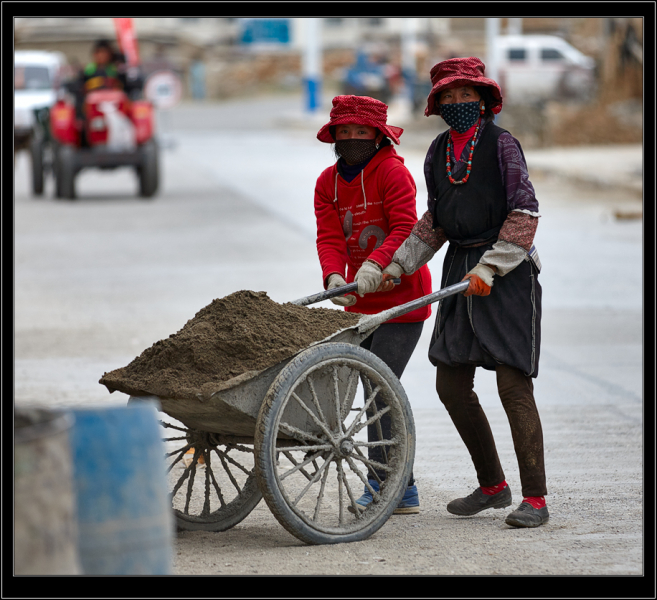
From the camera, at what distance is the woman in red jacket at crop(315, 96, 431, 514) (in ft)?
15.4

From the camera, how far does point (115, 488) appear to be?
2957 millimetres

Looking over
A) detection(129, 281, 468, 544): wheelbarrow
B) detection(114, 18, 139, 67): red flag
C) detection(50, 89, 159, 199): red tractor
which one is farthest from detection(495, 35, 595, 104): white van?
detection(129, 281, 468, 544): wheelbarrow

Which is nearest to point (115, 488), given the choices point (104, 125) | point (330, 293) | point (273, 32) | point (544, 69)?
point (330, 293)

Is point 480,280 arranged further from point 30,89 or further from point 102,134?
point 30,89

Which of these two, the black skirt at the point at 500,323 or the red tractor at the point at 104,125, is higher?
the red tractor at the point at 104,125

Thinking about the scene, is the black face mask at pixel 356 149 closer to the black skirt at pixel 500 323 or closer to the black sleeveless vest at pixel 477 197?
the black sleeveless vest at pixel 477 197

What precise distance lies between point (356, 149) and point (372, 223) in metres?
0.32

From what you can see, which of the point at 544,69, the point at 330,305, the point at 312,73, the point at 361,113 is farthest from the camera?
the point at 312,73

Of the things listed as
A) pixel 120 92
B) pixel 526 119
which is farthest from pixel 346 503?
pixel 526 119

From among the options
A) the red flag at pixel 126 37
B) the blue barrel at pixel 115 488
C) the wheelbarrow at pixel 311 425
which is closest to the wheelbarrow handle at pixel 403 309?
the wheelbarrow at pixel 311 425

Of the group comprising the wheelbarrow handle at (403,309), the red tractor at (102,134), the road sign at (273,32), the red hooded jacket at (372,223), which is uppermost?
the road sign at (273,32)

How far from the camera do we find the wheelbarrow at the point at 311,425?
3.94 metres

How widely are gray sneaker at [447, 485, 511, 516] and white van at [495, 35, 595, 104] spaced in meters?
32.2

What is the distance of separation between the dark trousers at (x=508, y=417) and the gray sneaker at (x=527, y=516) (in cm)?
6
